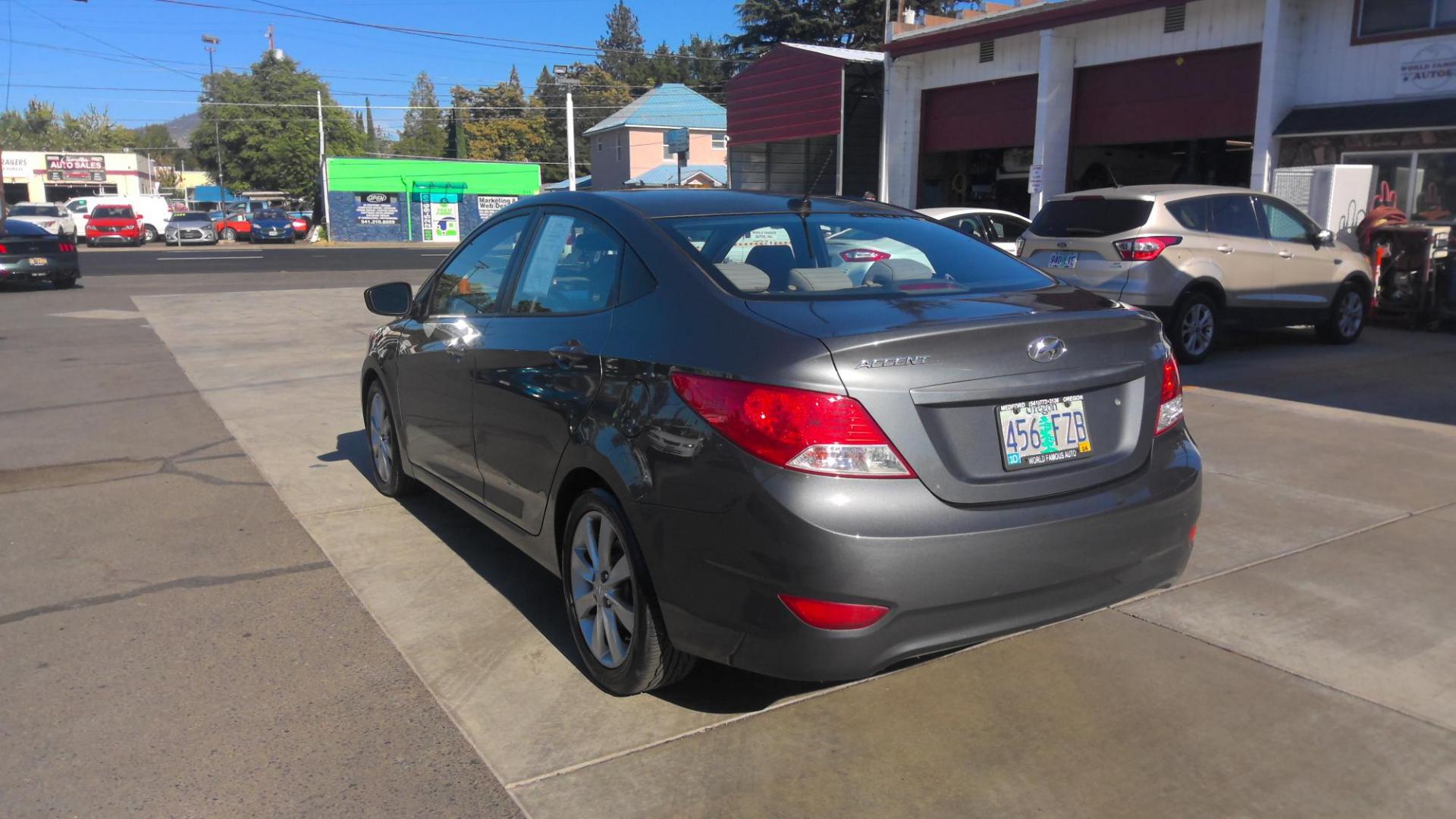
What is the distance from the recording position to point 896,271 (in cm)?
382

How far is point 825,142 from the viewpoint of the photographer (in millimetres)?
26750

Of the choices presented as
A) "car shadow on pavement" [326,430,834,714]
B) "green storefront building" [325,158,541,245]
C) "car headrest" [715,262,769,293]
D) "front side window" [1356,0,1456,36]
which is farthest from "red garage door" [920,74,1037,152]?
"green storefront building" [325,158,541,245]

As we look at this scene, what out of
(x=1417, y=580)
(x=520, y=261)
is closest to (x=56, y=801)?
(x=520, y=261)

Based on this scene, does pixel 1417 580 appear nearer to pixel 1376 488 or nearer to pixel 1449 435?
pixel 1376 488

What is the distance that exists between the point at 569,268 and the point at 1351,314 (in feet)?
35.3

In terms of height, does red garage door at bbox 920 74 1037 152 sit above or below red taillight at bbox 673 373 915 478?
above

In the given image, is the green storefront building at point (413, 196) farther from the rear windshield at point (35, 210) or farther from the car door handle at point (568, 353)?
the car door handle at point (568, 353)

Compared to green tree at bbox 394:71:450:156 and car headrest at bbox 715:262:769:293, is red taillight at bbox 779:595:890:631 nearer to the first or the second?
car headrest at bbox 715:262:769:293

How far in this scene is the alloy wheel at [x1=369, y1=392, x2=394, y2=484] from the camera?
5.82m

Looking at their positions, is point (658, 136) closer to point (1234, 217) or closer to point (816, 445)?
point (1234, 217)

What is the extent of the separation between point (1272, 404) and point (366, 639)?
7.18m

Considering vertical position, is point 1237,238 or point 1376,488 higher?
point 1237,238

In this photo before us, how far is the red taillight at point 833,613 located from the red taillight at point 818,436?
0.35m

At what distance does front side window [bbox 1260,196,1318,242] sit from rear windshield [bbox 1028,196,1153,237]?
Result: 1.70m
